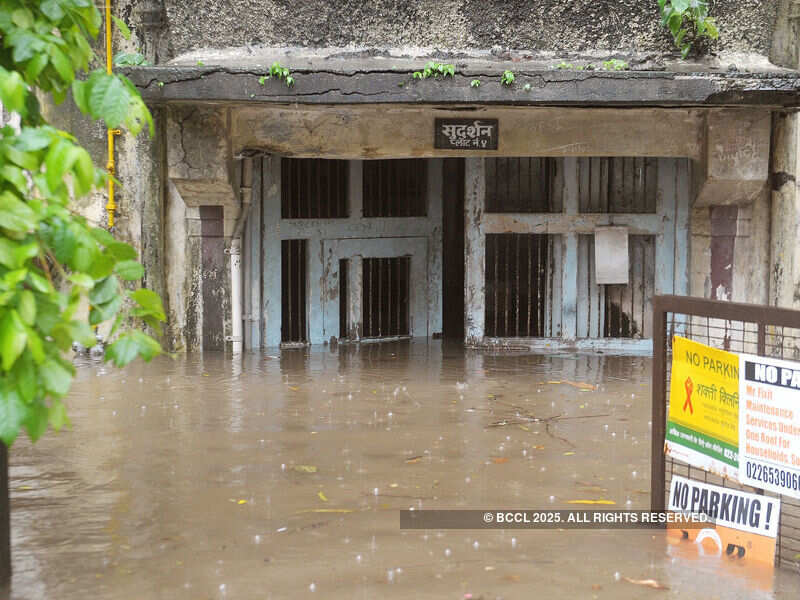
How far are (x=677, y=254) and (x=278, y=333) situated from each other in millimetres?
4044

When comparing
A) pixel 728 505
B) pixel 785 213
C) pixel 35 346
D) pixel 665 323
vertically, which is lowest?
pixel 728 505

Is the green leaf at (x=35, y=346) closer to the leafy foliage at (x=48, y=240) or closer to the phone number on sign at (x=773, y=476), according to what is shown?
the leafy foliage at (x=48, y=240)

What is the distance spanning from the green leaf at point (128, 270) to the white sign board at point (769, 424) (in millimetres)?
2587

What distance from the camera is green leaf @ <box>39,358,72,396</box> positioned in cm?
328

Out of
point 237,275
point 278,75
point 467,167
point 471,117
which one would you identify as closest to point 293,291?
point 237,275

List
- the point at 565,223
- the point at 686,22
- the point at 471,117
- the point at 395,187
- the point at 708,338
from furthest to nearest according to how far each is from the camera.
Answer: the point at 395,187
the point at 565,223
the point at 471,117
the point at 686,22
the point at 708,338

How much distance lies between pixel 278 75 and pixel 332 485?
3.83 metres

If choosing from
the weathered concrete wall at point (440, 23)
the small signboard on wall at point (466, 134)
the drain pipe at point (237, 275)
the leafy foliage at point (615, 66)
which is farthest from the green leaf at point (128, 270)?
the drain pipe at point (237, 275)

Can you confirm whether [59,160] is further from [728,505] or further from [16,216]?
[728,505]

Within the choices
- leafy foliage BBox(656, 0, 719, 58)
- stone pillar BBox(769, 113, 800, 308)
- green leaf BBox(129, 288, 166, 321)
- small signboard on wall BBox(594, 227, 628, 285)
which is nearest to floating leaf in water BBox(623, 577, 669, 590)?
green leaf BBox(129, 288, 166, 321)

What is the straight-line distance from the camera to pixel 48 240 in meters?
3.49

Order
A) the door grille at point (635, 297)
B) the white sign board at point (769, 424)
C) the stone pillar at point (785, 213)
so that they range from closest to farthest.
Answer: the white sign board at point (769, 424)
the stone pillar at point (785, 213)
the door grille at point (635, 297)

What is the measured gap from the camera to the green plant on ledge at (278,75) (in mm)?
8609

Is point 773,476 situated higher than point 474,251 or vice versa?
point 474,251
